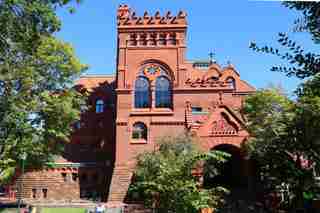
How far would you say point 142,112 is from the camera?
36.7 m

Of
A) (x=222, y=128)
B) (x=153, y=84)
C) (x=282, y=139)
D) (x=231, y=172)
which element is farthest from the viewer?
(x=153, y=84)

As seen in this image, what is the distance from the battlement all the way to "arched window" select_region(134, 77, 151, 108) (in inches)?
241

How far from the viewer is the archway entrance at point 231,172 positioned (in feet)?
110

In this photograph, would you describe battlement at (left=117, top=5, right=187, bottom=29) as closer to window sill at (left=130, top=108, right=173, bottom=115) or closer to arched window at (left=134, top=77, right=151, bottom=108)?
arched window at (left=134, top=77, right=151, bottom=108)

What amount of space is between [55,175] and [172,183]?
2028 centimetres

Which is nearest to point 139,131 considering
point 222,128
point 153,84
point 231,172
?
point 153,84

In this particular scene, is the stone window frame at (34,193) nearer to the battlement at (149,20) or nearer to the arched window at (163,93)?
Result: the arched window at (163,93)

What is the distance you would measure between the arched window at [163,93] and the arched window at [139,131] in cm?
288

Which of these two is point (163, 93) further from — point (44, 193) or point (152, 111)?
point (44, 193)

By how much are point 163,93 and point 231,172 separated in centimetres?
1073

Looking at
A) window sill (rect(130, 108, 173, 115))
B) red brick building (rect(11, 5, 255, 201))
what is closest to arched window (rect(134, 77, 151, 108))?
red brick building (rect(11, 5, 255, 201))

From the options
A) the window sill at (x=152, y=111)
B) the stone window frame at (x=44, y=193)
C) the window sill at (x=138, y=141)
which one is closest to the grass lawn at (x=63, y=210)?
the stone window frame at (x=44, y=193)

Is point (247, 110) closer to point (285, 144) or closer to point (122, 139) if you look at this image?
point (285, 144)

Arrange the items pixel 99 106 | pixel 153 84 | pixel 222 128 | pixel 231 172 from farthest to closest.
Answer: pixel 99 106, pixel 153 84, pixel 231 172, pixel 222 128
